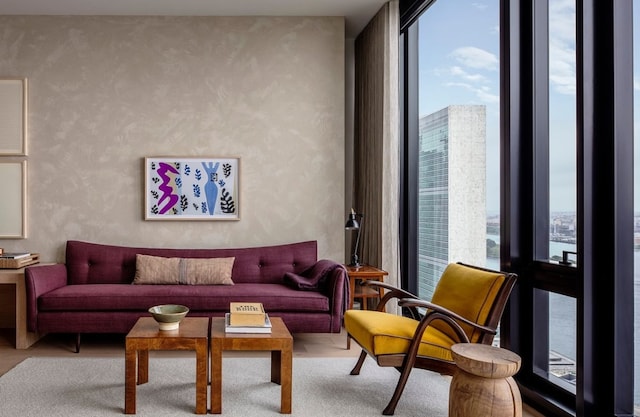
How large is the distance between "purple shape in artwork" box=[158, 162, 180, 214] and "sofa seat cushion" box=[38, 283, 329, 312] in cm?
93

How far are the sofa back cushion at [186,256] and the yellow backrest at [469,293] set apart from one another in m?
1.52

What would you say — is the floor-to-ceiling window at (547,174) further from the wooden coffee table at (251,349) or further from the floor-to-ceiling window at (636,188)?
the wooden coffee table at (251,349)

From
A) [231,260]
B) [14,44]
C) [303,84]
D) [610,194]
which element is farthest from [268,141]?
[610,194]

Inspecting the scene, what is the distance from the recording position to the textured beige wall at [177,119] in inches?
172

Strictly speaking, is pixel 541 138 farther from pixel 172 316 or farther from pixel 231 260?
pixel 231 260

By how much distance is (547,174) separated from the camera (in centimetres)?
276

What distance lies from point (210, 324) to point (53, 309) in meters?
1.39

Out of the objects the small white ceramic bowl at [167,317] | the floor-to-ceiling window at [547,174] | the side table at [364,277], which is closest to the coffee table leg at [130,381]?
the small white ceramic bowl at [167,317]

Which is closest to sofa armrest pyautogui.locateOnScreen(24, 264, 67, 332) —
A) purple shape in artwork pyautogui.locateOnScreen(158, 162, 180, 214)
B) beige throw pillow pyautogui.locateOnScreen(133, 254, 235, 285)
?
beige throw pillow pyautogui.locateOnScreen(133, 254, 235, 285)

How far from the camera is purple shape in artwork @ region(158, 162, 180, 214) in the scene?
437 centimetres

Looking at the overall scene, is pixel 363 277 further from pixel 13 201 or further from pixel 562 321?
pixel 13 201

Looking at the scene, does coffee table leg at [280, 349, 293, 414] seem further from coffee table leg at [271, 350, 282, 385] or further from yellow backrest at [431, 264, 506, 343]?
yellow backrest at [431, 264, 506, 343]

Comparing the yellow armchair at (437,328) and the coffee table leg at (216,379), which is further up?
the yellow armchair at (437,328)

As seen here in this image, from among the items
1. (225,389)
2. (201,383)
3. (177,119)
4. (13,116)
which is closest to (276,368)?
(225,389)
